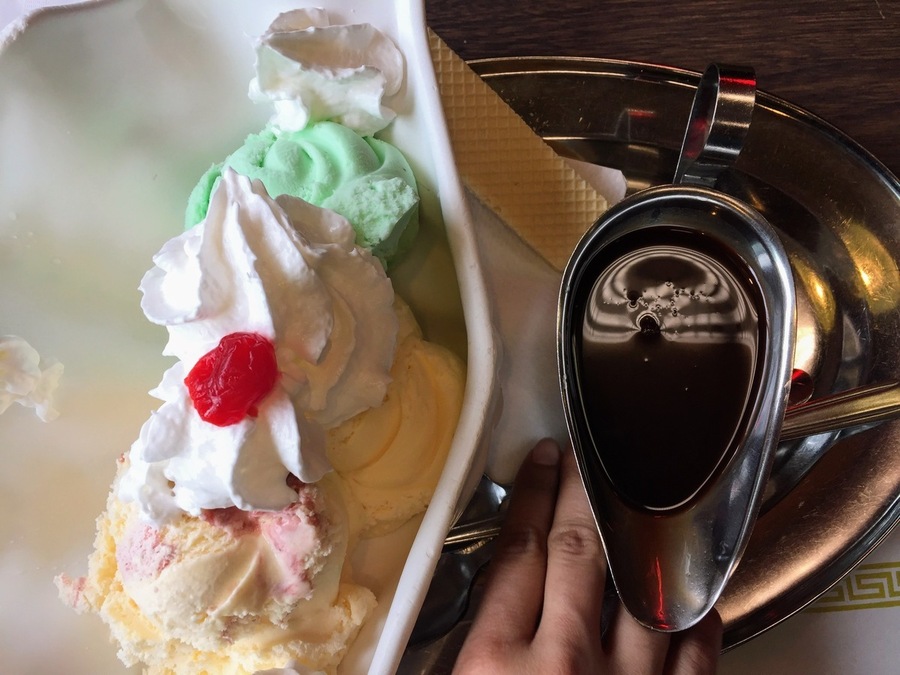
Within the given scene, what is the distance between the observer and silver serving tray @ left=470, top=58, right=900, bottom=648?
0.84 meters

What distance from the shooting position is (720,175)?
906 millimetres

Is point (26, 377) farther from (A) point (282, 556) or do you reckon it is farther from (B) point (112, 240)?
(A) point (282, 556)

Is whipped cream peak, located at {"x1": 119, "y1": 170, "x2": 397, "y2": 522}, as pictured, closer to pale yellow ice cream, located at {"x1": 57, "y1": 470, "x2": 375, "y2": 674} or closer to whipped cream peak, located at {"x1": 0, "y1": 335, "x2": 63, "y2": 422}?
pale yellow ice cream, located at {"x1": 57, "y1": 470, "x2": 375, "y2": 674}

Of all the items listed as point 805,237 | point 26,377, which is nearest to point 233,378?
point 26,377

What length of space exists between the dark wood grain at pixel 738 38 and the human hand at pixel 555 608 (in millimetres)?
614

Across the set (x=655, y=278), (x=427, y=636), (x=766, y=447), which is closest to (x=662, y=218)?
(x=655, y=278)

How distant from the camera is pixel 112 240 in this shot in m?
0.67

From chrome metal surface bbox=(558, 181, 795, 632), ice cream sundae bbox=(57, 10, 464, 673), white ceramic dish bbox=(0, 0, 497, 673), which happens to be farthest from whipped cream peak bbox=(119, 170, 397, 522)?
chrome metal surface bbox=(558, 181, 795, 632)

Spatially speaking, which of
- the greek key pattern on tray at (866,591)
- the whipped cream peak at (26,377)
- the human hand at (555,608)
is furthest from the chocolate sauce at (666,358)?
the whipped cream peak at (26,377)

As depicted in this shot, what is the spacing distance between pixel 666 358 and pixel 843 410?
0.70 feet

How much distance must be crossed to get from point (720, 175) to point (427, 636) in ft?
2.43

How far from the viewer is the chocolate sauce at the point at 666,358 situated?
0.84 meters

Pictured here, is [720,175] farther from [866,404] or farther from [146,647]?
[146,647]

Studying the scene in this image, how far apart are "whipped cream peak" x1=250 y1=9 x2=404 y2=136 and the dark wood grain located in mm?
389
